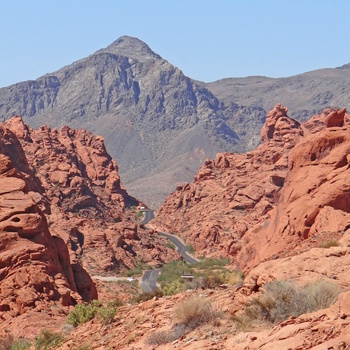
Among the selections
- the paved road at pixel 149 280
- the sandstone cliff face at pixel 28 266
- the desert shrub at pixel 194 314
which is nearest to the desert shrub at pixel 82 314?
the sandstone cliff face at pixel 28 266

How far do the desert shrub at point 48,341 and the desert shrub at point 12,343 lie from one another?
2.61ft

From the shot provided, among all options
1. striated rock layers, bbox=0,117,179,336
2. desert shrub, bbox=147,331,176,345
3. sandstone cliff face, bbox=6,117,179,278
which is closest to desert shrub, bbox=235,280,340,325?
desert shrub, bbox=147,331,176,345

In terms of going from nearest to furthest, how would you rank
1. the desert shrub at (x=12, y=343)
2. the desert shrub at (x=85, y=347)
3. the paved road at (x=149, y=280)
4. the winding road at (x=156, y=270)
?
1. the desert shrub at (x=85, y=347)
2. the desert shrub at (x=12, y=343)
3. the paved road at (x=149, y=280)
4. the winding road at (x=156, y=270)

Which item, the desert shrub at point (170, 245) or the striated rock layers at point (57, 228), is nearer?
the striated rock layers at point (57, 228)

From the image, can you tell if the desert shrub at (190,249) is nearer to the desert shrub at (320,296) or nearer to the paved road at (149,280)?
the paved road at (149,280)

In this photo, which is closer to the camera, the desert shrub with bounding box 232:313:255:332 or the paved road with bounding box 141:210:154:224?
the desert shrub with bounding box 232:313:255:332

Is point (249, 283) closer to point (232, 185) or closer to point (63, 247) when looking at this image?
point (63, 247)

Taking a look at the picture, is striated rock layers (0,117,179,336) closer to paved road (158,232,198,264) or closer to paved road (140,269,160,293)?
paved road (140,269,160,293)

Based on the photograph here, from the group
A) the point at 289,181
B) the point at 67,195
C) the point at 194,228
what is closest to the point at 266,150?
the point at 194,228

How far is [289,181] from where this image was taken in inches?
1330

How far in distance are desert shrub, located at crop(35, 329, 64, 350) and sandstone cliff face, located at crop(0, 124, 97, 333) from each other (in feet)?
14.8

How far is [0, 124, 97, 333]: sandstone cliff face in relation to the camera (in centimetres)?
2691

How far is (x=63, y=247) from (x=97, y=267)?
32804 mm

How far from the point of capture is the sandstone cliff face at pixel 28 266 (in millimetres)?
26906
